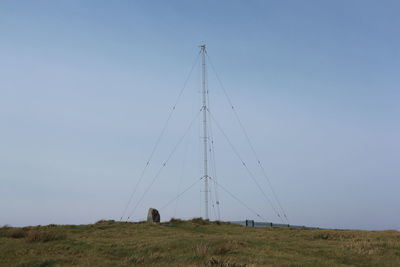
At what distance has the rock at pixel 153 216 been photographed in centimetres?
3269

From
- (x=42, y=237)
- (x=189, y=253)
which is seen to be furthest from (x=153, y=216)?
(x=189, y=253)

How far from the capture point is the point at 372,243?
2048 centimetres

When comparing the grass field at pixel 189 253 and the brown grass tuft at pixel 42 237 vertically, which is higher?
the brown grass tuft at pixel 42 237

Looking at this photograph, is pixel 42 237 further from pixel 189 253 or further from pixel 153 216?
pixel 153 216

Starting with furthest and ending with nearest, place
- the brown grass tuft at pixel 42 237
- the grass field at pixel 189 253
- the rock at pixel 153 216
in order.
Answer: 1. the rock at pixel 153 216
2. the brown grass tuft at pixel 42 237
3. the grass field at pixel 189 253

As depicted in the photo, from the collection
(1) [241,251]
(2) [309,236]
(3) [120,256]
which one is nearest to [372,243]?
(2) [309,236]

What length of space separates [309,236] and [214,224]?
A: 10.1 meters

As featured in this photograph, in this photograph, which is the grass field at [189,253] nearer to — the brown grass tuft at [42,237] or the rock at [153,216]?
the brown grass tuft at [42,237]

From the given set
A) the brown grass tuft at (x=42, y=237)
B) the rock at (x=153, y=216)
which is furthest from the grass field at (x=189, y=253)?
the rock at (x=153, y=216)

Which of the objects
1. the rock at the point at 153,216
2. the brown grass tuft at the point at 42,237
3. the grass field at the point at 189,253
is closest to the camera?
the grass field at the point at 189,253

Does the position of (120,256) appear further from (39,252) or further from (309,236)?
(309,236)

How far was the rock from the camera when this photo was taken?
32688 mm

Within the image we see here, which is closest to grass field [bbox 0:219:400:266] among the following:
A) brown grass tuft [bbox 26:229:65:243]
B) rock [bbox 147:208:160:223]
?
brown grass tuft [bbox 26:229:65:243]

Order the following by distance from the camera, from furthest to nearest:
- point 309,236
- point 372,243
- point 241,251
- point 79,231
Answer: point 79,231, point 309,236, point 372,243, point 241,251
